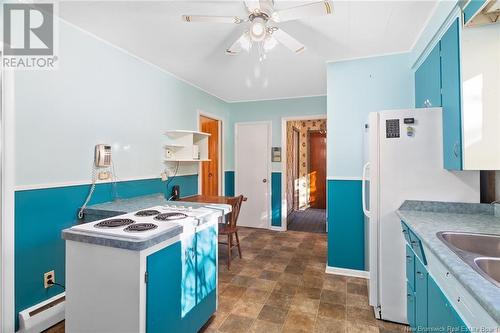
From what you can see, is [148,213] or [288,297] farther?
[288,297]

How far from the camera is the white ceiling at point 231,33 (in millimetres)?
1991

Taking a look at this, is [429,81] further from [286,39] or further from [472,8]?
[286,39]

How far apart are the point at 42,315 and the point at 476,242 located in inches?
120

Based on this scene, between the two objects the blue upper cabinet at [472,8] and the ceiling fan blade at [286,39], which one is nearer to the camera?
the blue upper cabinet at [472,8]

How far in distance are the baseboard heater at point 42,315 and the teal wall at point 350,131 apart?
2.74 m

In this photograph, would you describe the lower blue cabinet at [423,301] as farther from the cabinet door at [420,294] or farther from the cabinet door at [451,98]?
the cabinet door at [451,98]

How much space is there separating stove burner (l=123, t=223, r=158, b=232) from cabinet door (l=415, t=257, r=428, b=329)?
1675mm

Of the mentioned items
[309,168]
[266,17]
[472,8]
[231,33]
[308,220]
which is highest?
[231,33]

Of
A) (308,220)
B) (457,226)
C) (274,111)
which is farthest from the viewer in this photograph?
(308,220)

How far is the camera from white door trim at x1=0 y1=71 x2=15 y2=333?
1773mm

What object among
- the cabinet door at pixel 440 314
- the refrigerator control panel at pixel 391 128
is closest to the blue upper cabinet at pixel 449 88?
the refrigerator control panel at pixel 391 128

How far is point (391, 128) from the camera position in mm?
2029

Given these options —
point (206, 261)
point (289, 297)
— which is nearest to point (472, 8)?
point (206, 261)

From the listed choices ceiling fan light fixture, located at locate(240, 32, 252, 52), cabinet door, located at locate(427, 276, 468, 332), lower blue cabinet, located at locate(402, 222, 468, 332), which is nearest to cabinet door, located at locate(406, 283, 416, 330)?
lower blue cabinet, located at locate(402, 222, 468, 332)
